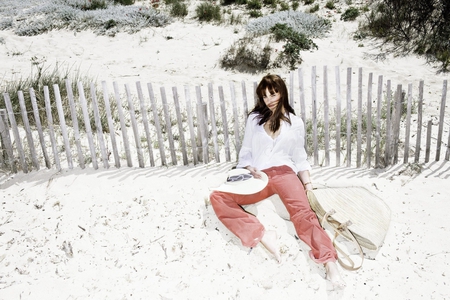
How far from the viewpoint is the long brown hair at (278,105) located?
11.7ft

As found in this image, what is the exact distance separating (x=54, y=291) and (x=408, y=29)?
885 centimetres

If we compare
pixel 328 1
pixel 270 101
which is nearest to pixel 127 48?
pixel 328 1

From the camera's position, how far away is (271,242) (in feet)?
10.4

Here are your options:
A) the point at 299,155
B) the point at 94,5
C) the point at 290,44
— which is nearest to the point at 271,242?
the point at 299,155

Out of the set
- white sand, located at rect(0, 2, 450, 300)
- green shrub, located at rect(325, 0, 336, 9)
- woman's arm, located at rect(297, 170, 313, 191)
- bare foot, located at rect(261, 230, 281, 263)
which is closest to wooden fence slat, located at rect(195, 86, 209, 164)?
white sand, located at rect(0, 2, 450, 300)

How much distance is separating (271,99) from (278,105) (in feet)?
0.28

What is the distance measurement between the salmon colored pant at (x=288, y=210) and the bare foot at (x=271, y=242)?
4 centimetres

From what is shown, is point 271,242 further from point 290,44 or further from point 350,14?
point 350,14

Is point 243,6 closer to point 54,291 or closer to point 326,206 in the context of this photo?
point 326,206

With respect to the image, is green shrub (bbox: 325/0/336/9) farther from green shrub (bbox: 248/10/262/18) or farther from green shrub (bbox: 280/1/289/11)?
green shrub (bbox: 248/10/262/18)

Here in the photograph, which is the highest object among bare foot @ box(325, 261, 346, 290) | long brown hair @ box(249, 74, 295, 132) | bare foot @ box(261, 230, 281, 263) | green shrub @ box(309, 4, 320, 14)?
green shrub @ box(309, 4, 320, 14)

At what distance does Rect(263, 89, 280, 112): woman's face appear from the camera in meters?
3.63

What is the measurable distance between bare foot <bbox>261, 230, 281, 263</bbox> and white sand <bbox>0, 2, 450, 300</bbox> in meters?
0.10

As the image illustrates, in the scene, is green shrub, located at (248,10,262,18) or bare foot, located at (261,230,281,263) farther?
green shrub, located at (248,10,262,18)
